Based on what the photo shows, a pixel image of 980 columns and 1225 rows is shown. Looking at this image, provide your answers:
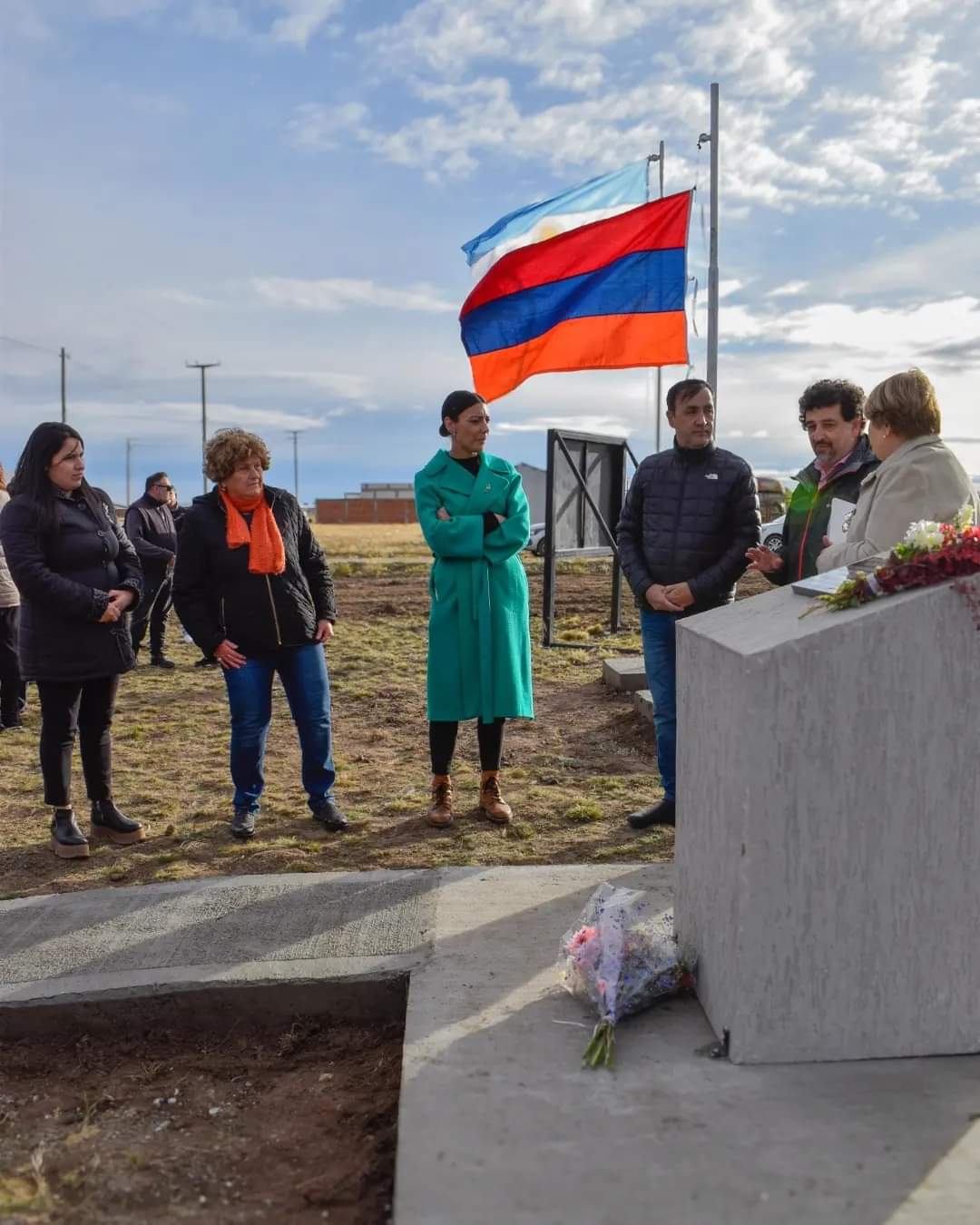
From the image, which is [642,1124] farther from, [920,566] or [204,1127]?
[920,566]

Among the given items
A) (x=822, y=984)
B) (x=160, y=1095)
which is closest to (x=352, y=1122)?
(x=160, y=1095)

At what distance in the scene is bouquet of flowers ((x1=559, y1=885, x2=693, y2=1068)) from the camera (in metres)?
2.79

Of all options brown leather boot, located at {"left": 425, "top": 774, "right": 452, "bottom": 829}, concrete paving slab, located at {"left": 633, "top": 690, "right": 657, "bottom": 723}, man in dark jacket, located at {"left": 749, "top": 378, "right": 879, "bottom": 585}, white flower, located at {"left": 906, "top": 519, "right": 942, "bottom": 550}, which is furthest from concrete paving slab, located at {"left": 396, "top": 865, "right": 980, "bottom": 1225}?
concrete paving slab, located at {"left": 633, "top": 690, "right": 657, "bottom": 723}

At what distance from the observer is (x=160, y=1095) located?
293 cm

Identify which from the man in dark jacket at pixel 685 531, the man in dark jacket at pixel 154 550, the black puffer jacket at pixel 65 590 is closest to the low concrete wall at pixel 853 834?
the man in dark jacket at pixel 685 531

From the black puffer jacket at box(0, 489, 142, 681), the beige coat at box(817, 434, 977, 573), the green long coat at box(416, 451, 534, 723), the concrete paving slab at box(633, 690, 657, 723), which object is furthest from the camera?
the concrete paving slab at box(633, 690, 657, 723)

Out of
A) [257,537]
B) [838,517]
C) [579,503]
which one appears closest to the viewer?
[838,517]

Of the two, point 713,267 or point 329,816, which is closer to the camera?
point 329,816

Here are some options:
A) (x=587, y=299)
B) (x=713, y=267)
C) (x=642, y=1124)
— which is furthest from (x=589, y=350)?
(x=642, y=1124)

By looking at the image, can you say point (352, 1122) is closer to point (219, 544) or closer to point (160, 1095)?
point (160, 1095)

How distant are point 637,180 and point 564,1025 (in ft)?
28.1

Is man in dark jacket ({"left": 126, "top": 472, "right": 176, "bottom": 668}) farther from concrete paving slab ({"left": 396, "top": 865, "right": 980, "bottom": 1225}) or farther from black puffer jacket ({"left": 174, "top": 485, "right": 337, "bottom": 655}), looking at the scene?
concrete paving slab ({"left": 396, "top": 865, "right": 980, "bottom": 1225})

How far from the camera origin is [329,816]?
5.15 m

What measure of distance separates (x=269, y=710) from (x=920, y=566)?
10.8 ft
